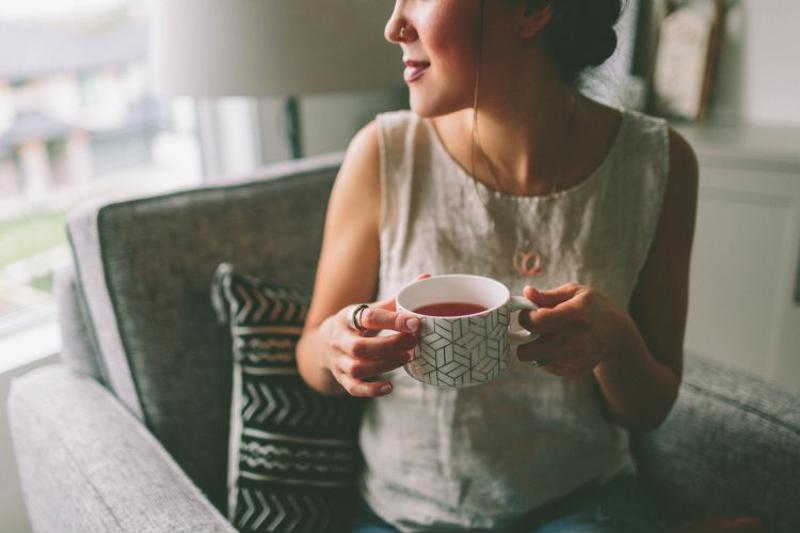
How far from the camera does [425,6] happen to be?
688 millimetres

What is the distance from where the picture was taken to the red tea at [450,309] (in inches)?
24.1

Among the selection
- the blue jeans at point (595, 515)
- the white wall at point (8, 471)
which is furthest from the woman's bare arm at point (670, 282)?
the white wall at point (8, 471)

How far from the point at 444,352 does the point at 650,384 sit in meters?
0.39

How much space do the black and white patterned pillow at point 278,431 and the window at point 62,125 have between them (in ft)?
1.87

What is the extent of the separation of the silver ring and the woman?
23 centimetres

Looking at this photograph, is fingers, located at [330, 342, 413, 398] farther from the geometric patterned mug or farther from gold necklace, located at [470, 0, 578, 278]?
gold necklace, located at [470, 0, 578, 278]

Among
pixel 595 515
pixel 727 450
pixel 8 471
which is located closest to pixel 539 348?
pixel 595 515

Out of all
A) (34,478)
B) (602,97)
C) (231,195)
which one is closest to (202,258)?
(231,195)

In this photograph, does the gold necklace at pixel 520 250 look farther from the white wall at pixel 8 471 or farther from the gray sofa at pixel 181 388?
the white wall at pixel 8 471

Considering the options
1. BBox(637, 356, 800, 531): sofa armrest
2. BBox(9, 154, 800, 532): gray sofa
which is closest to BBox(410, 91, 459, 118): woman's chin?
BBox(9, 154, 800, 532): gray sofa

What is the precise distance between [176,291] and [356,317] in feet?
1.61

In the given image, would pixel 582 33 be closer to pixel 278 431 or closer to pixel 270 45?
pixel 270 45

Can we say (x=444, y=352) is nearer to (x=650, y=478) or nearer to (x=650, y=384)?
(x=650, y=384)

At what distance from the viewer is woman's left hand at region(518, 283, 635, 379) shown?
60 centimetres
